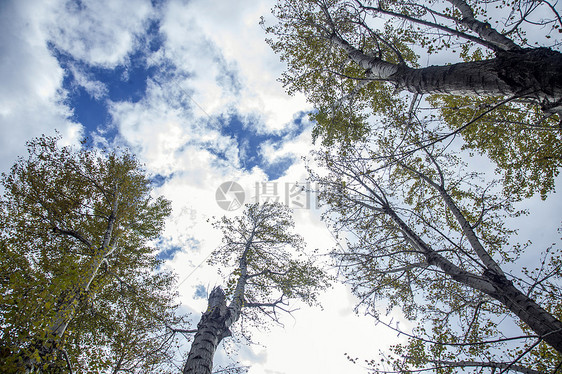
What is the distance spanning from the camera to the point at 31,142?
6488mm

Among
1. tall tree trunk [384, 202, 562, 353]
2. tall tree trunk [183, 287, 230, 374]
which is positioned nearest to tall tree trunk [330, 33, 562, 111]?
tall tree trunk [384, 202, 562, 353]

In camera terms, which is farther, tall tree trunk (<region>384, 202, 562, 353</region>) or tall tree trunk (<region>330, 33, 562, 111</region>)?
tall tree trunk (<region>384, 202, 562, 353</region>)

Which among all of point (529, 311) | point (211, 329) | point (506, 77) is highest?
point (506, 77)

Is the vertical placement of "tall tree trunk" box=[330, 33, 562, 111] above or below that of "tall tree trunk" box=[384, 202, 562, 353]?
above

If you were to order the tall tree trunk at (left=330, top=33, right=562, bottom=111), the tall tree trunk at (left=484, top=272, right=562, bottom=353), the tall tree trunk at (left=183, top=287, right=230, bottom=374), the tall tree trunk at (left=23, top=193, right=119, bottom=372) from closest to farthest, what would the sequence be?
1. the tall tree trunk at (left=330, top=33, right=562, bottom=111)
2. the tall tree trunk at (left=484, top=272, right=562, bottom=353)
3. the tall tree trunk at (left=23, top=193, right=119, bottom=372)
4. the tall tree trunk at (left=183, top=287, right=230, bottom=374)

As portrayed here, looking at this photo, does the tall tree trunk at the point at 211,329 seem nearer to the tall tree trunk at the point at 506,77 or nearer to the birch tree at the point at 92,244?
the birch tree at the point at 92,244

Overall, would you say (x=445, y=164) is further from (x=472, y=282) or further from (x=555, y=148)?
(x=472, y=282)

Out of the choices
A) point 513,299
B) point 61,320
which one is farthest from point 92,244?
point 513,299

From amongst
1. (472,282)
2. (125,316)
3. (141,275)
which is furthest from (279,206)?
(472,282)

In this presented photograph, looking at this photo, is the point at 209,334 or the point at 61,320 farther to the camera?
the point at 209,334

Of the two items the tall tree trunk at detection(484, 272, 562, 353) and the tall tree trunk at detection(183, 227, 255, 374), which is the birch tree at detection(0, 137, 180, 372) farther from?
the tall tree trunk at detection(484, 272, 562, 353)

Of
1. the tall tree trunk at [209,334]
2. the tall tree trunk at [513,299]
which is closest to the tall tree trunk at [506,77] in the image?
the tall tree trunk at [513,299]

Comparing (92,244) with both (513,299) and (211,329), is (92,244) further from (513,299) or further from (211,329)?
(513,299)

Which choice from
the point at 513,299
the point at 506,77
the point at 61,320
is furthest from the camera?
the point at 61,320
